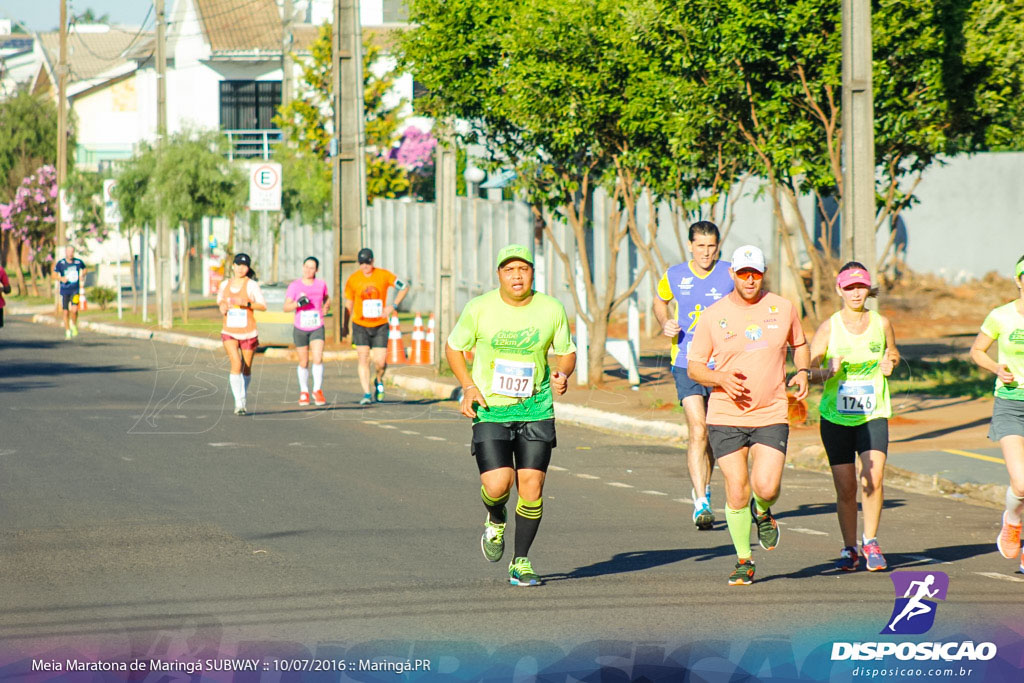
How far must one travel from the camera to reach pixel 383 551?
28.9 ft

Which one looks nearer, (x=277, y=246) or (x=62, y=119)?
(x=62, y=119)

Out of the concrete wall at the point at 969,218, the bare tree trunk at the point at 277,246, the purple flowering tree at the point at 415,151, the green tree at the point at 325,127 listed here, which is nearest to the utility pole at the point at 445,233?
the concrete wall at the point at 969,218

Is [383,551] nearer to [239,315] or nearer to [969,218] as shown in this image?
[239,315]

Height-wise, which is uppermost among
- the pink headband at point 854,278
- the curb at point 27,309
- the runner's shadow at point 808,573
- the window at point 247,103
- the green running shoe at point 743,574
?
the window at point 247,103

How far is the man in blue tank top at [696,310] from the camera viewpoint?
9.93 metres

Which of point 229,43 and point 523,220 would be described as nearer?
point 523,220

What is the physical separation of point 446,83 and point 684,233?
1396cm

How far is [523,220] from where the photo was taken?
31.5 meters

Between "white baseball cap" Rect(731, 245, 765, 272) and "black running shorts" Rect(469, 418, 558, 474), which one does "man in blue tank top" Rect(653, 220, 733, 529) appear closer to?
"white baseball cap" Rect(731, 245, 765, 272)

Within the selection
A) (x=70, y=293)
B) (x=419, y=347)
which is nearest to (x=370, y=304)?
(x=419, y=347)

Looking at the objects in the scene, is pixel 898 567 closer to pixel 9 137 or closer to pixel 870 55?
pixel 870 55

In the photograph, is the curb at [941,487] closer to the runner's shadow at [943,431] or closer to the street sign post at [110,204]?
the runner's shadow at [943,431]

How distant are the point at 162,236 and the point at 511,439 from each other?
29.6 m

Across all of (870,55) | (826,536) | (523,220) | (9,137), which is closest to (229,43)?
(9,137)
